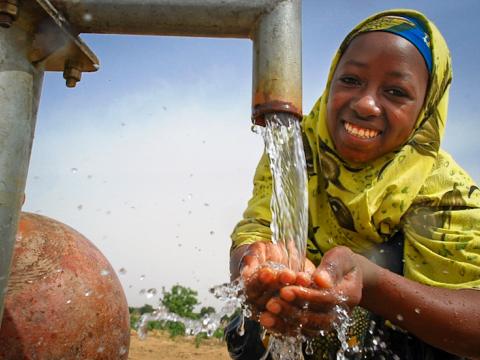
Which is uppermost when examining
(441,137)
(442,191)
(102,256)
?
(441,137)

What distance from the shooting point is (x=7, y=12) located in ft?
5.51

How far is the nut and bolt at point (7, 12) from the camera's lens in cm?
167

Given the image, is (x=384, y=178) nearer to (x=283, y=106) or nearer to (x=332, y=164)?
(x=332, y=164)

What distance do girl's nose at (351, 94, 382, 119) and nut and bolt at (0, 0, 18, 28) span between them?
1512 mm

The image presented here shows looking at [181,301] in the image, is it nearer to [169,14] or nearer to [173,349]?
[173,349]

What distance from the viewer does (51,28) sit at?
184cm

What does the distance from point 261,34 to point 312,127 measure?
136 centimetres

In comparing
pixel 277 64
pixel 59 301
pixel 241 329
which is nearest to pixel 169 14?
pixel 277 64

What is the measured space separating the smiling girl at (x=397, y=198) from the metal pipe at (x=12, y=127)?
0.93 meters

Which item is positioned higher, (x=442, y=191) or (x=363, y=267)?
(x=442, y=191)

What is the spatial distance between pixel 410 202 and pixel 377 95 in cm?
54

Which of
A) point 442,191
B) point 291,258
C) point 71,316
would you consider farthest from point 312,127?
point 71,316

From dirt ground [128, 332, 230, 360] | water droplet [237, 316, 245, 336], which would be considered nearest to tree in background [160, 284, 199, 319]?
dirt ground [128, 332, 230, 360]

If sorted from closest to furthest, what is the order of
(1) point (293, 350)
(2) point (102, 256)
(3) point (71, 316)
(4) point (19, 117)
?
(4) point (19, 117) < (3) point (71, 316) < (1) point (293, 350) < (2) point (102, 256)
